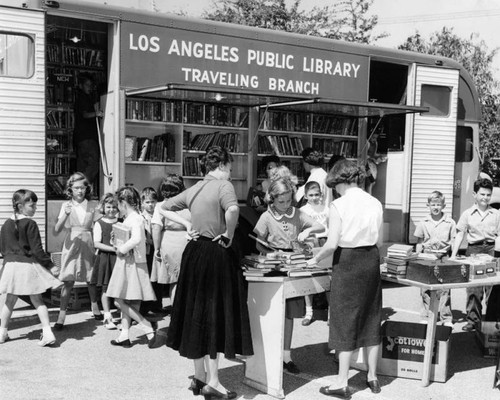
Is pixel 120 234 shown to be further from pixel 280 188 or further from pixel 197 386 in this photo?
pixel 197 386

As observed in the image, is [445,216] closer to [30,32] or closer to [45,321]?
[45,321]

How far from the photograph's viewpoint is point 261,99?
8.45m

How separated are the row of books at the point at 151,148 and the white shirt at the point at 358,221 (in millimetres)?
4525

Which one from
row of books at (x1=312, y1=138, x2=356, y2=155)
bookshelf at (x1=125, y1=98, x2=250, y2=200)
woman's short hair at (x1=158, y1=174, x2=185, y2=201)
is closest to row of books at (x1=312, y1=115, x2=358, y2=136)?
row of books at (x1=312, y1=138, x2=356, y2=155)

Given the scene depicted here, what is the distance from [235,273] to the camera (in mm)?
4730

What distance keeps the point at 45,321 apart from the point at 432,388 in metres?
3.25

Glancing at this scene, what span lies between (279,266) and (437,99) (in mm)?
5755

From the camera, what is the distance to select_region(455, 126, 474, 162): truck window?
1062 cm

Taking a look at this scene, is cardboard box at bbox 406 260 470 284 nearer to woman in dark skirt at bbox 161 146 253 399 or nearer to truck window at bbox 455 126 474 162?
woman in dark skirt at bbox 161 146 253 399

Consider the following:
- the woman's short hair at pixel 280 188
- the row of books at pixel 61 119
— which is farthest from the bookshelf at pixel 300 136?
the woman's short hair at pixel 280 188

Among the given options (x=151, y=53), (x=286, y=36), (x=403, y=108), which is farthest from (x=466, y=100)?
(x=151, y=53)

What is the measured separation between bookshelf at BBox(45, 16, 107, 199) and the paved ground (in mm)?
3057

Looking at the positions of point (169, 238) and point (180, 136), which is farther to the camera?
point (180, 136)

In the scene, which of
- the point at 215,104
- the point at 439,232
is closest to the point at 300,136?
the point at 215,104
